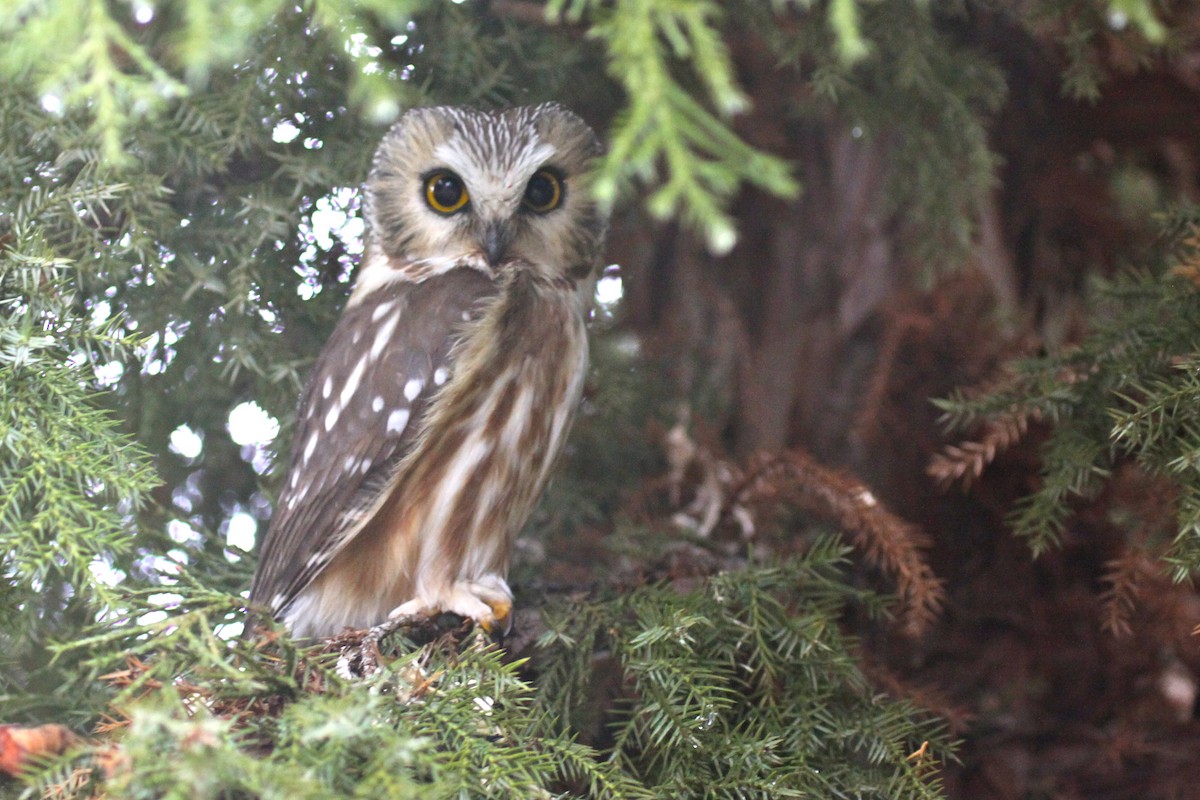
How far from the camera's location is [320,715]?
46.3 inches

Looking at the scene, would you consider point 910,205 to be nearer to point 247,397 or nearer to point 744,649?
point 744,649

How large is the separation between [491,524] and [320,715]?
3.09 ft

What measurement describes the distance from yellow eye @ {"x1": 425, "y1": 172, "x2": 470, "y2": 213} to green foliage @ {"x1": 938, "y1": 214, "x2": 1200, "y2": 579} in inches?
42.3

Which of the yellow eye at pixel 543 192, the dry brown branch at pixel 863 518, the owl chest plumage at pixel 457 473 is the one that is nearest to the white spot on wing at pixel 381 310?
the owl chest plumage at pixel 457 473

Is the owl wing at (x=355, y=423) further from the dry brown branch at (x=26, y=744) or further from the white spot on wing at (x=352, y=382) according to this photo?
the dry brown branch at (x=26, y=744)

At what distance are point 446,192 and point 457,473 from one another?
0.62 metres

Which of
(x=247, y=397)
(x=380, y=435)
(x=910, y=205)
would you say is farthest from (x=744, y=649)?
(x=910, y=205)

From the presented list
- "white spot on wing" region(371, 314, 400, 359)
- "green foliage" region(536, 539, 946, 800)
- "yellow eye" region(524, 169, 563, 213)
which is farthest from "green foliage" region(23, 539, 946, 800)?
"yellow eye" region(524, 169, 563, 213)

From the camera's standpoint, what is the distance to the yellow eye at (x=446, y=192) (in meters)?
2.23

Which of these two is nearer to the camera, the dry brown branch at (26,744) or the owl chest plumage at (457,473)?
the dry brown branch at (26,744)

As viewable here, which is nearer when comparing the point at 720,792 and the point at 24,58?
the point at 24,58

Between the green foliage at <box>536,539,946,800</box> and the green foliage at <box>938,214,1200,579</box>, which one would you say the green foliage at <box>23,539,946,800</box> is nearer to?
the green foliage at <box>536,539,946,800</box>

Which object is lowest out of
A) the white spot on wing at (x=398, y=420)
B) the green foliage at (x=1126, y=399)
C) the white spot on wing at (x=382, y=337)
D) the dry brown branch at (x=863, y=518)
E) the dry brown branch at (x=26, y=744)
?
the dry brown branch at (x=863, y=518)

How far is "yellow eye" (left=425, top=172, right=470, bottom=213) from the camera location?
7.33 feet
